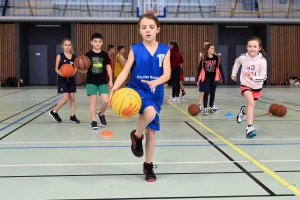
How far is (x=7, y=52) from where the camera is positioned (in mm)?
26328

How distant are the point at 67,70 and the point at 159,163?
12.9ft

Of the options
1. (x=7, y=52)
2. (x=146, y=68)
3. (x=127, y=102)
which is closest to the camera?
(x=127, y=102)

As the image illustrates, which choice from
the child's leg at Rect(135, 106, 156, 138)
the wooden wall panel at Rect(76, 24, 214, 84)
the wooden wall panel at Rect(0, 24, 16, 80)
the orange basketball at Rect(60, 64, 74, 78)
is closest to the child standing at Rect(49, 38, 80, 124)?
the orange basketball at Rect(60, 64, 74, 78)

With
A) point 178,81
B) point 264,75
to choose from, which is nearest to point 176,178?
point 264,75

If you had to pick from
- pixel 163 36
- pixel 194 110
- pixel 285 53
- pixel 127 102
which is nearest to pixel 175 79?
pixel 194 110

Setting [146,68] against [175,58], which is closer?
[146,68]

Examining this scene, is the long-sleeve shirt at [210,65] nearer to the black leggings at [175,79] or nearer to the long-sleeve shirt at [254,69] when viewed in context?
the long-sleeve shirt at [254,69]

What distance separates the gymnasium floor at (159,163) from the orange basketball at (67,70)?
95 cm

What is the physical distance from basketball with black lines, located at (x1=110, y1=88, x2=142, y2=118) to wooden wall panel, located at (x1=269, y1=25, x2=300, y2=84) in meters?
24.7

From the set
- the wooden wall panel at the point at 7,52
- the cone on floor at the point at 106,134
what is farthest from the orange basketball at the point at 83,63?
the wooden wall panel at the point at 7,52

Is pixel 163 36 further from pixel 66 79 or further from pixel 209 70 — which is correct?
pixel 66 79

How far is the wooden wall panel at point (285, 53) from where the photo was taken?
2731 centimetres

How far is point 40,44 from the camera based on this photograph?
28.2m

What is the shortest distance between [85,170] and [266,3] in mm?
23874
